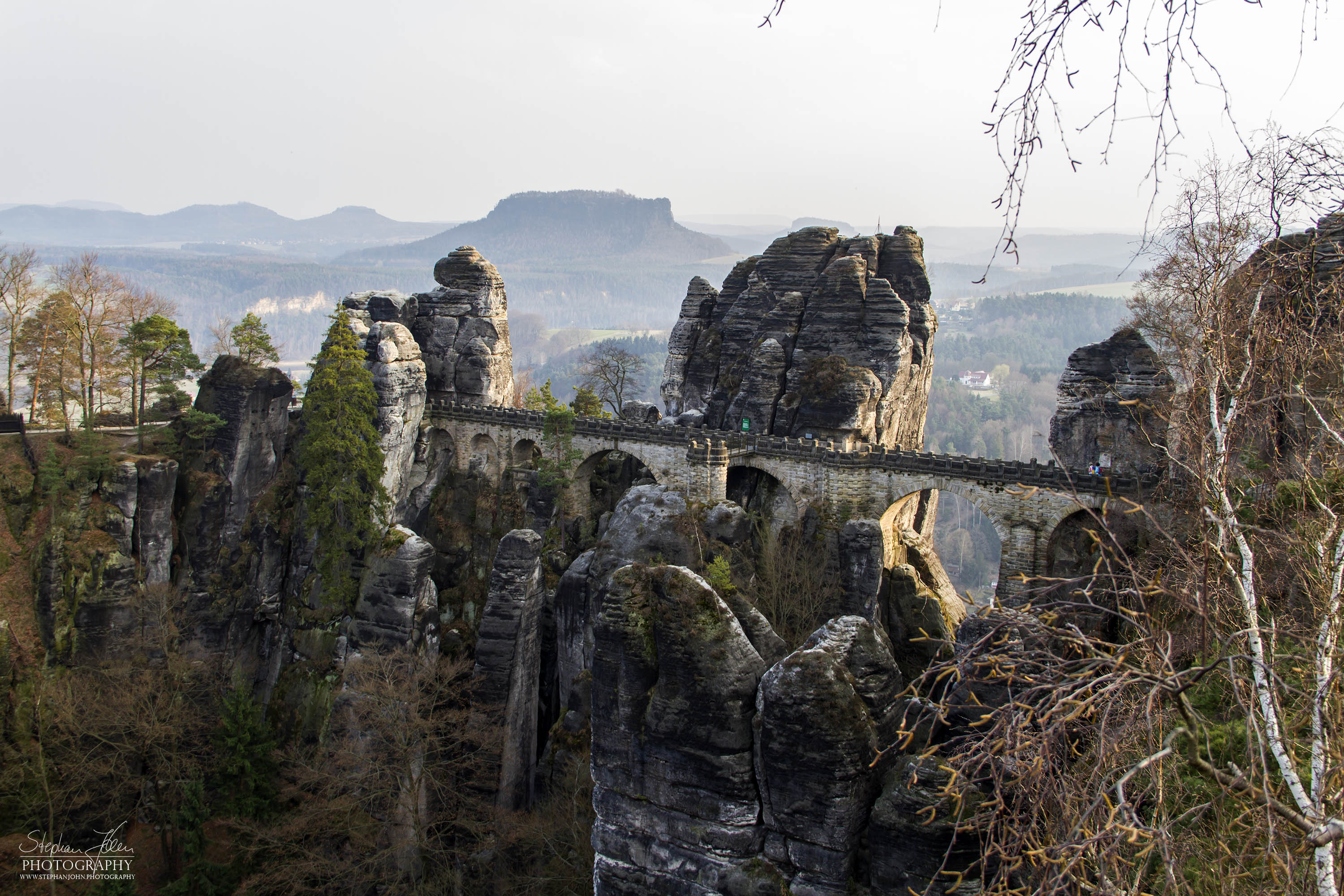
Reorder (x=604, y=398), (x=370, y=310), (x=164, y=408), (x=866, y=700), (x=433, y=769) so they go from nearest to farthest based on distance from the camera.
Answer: (x=866, y=700) → (x=433, y=769) → (x=164, y=408) → (x=370, y=310) → (x=604, y=398)

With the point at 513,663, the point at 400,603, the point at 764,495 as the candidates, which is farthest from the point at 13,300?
the point at 764,495

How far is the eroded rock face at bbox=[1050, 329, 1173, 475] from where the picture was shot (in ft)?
95.7

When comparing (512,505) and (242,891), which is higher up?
(512,505)

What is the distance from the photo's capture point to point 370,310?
129ft

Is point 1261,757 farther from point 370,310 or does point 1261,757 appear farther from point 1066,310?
point 1066,310

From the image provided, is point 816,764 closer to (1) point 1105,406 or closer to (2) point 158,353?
(1) point 1105,406

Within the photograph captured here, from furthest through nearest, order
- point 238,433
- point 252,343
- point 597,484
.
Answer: point 597,484
point 252,343
point 238,433

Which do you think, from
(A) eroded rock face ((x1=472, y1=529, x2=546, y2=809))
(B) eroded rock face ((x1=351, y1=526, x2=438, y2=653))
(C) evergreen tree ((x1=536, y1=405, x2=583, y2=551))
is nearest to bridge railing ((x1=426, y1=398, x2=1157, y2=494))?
(C) evergreen tree ((x1=536, y1=405, x2=583, y2=551))

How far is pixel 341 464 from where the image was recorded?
32094 mm

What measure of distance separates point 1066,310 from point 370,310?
7525 inches

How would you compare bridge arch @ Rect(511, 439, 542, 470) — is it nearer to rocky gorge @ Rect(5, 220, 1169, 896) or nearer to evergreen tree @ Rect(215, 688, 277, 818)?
rocky gorge @ Rect(5, 220, 1169, 896)

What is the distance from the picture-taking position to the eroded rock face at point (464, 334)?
4000 cm

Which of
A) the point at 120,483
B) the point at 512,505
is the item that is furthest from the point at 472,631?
the point at 120,483

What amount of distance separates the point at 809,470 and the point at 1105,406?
33.7ft
